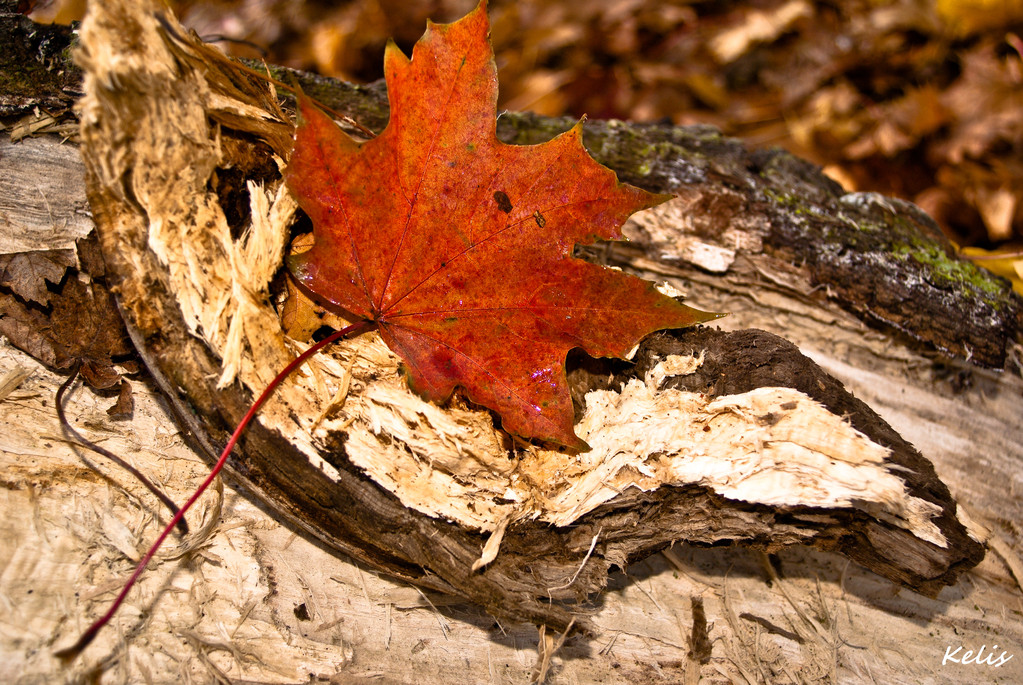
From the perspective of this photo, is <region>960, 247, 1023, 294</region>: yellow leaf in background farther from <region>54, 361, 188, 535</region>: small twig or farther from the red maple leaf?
<region>54, 361, 188, 535</region>: small twig

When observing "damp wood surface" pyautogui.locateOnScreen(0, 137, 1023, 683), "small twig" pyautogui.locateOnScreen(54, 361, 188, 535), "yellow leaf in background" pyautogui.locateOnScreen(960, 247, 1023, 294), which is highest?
"yellow leaf in background" pyautogui.locateOnScreen(960, 247, 1023, 294)

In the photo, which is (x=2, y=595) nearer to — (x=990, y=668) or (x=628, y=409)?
(x=628, y=409)

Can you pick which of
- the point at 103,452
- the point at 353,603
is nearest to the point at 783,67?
the point at 353,603

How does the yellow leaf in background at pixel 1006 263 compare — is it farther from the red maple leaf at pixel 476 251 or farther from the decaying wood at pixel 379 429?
the red maple leaf at pixel 476 251

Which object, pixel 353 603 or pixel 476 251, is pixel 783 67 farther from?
pixel 353 603

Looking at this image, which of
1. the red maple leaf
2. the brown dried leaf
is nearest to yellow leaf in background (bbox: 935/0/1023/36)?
the red maple leaf

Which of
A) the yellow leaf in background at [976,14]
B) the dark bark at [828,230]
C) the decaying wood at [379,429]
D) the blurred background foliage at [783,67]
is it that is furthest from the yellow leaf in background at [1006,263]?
the yellow leaf in background at [976,14]

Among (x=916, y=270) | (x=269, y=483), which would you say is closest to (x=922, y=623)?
(x=916, y=270)
